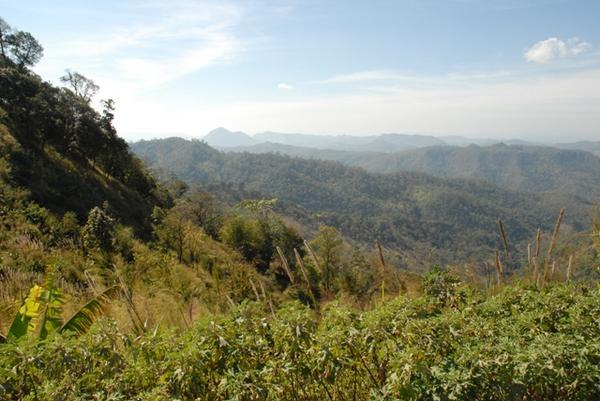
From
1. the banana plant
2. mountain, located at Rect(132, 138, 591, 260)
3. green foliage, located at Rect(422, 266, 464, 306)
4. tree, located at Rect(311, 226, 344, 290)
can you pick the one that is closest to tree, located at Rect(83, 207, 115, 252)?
the banana plant

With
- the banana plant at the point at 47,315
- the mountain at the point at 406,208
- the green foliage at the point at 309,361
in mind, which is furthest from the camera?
the mountain at the point at 406,208

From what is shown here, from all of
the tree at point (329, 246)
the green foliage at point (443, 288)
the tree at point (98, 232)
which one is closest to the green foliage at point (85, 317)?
the green foliage at point (443, 288)

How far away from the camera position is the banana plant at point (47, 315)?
128 inches

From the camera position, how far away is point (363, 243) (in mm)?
113062

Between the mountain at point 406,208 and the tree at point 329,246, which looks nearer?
the tree at point 329,246

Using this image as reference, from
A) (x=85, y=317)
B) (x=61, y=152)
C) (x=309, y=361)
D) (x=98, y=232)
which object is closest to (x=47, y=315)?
(x=85, y=317)

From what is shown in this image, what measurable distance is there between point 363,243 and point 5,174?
10169cm

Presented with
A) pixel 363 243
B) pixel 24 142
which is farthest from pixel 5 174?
pixel 363 243

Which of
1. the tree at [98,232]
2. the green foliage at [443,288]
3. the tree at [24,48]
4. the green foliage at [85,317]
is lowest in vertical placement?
the tree at [98,232]

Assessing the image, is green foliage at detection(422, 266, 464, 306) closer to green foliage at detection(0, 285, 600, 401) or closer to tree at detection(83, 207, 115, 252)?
green foliage at detection(0, 285, 600, 401)

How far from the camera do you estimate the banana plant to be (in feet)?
10.6

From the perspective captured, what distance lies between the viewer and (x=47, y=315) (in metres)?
3.58

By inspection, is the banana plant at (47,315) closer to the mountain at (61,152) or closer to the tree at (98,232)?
the tree at (98,232)

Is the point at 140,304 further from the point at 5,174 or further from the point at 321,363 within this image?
the point at 5,174
